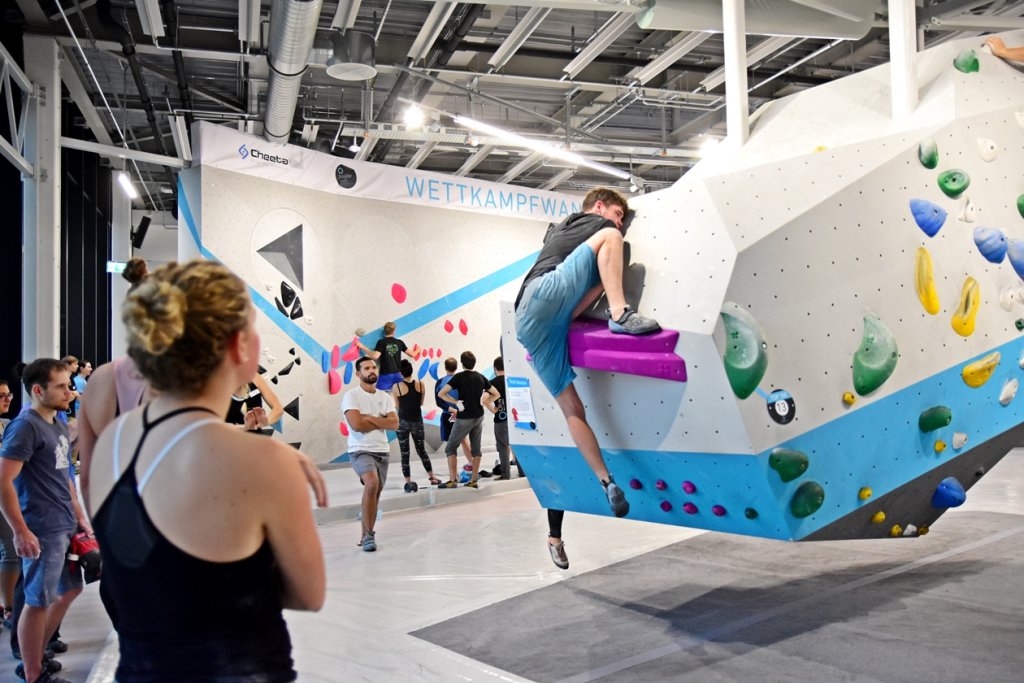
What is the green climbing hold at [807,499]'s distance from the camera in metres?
4.05

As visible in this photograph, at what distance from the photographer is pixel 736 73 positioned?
213 inches

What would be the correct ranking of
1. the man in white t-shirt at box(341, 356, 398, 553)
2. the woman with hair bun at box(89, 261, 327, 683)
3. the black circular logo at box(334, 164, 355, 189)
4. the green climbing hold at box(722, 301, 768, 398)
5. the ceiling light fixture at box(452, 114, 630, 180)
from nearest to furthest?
the woman with hair bun at box(89, 261, 327, 683)
the green climbing hold at box(722, 301, 768, 398)
the man in white t-shirt at box(341, 356, 398, 553)
the ceiling light fixture at box(452, 114, 630, 180)
the black circular logo at box(334, 164, 355, 189)

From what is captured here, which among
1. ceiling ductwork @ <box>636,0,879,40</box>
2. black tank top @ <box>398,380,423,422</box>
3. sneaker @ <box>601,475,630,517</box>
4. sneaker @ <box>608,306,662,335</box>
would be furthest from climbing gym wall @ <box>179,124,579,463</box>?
sneaker @ <box>608,306,662,335</box>

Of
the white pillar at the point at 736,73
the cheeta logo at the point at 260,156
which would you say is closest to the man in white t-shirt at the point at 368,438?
the white pillar at the point at 736,73

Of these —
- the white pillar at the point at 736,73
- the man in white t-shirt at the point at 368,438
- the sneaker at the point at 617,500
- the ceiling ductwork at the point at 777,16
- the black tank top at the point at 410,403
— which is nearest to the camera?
the sneaker at the point at 617,500

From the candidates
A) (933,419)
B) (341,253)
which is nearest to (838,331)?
(933,419)

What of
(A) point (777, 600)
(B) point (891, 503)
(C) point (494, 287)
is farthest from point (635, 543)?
(C) point (494, 287)

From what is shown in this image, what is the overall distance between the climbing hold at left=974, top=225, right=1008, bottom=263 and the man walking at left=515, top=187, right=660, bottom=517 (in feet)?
5.81

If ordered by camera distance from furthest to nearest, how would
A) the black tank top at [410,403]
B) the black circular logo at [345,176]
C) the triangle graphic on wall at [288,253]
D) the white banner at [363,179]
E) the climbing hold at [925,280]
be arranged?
the black circular logo at [345,176] < the triangle graphic on wall at [288,253] < the white banner at [363,179] < the black tank top at [410,403] < the climbing hold at [925,280]

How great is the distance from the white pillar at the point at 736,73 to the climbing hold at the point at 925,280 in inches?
60.2

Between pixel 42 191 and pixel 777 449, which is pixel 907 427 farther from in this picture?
pixel 42 191

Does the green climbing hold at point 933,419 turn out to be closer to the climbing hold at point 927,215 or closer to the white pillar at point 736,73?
the climbing hold at point 927,215

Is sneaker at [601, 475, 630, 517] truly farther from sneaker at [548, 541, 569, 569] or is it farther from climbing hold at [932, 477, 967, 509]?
climbing hold at [932, 477, 967, 509]

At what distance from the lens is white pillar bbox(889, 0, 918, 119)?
4.65 m
